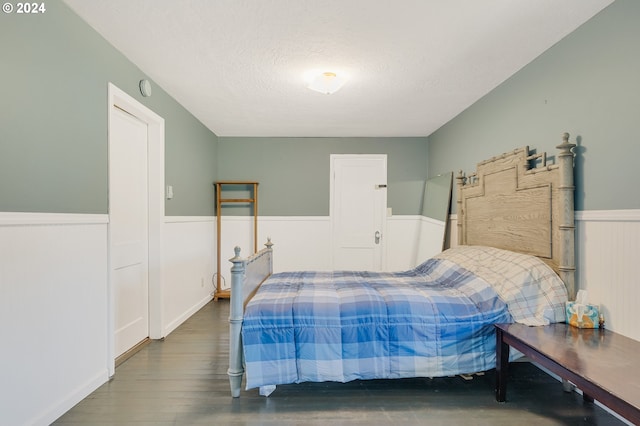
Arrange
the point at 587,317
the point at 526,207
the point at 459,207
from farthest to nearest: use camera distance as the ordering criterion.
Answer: the point at 459,207
the point at 526,207
the point at 587,317

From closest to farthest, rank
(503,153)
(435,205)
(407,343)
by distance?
(407,343), (503,153), (435,205)

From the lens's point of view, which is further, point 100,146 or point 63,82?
point 100,146

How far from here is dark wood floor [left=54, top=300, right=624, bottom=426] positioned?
1.87m

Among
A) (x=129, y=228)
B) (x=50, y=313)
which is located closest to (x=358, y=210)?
(x=129, y=228)

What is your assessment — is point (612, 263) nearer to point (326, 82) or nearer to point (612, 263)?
point (612, 263)

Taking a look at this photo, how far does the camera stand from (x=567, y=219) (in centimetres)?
208

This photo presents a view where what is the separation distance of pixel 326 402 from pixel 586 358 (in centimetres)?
140

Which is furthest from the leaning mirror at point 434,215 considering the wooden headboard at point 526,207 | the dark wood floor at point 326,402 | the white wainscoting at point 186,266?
the white wainscoting at point 186,266

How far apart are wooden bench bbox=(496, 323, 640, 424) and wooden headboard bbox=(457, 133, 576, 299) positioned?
37 centimetres

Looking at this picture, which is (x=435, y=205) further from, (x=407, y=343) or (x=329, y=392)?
(x=329, y=392)

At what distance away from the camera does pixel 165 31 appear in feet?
6.92

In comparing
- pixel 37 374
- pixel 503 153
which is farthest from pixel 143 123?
pixel 503 153

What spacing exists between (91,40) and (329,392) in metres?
2.73

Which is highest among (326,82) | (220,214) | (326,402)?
(326,82)
